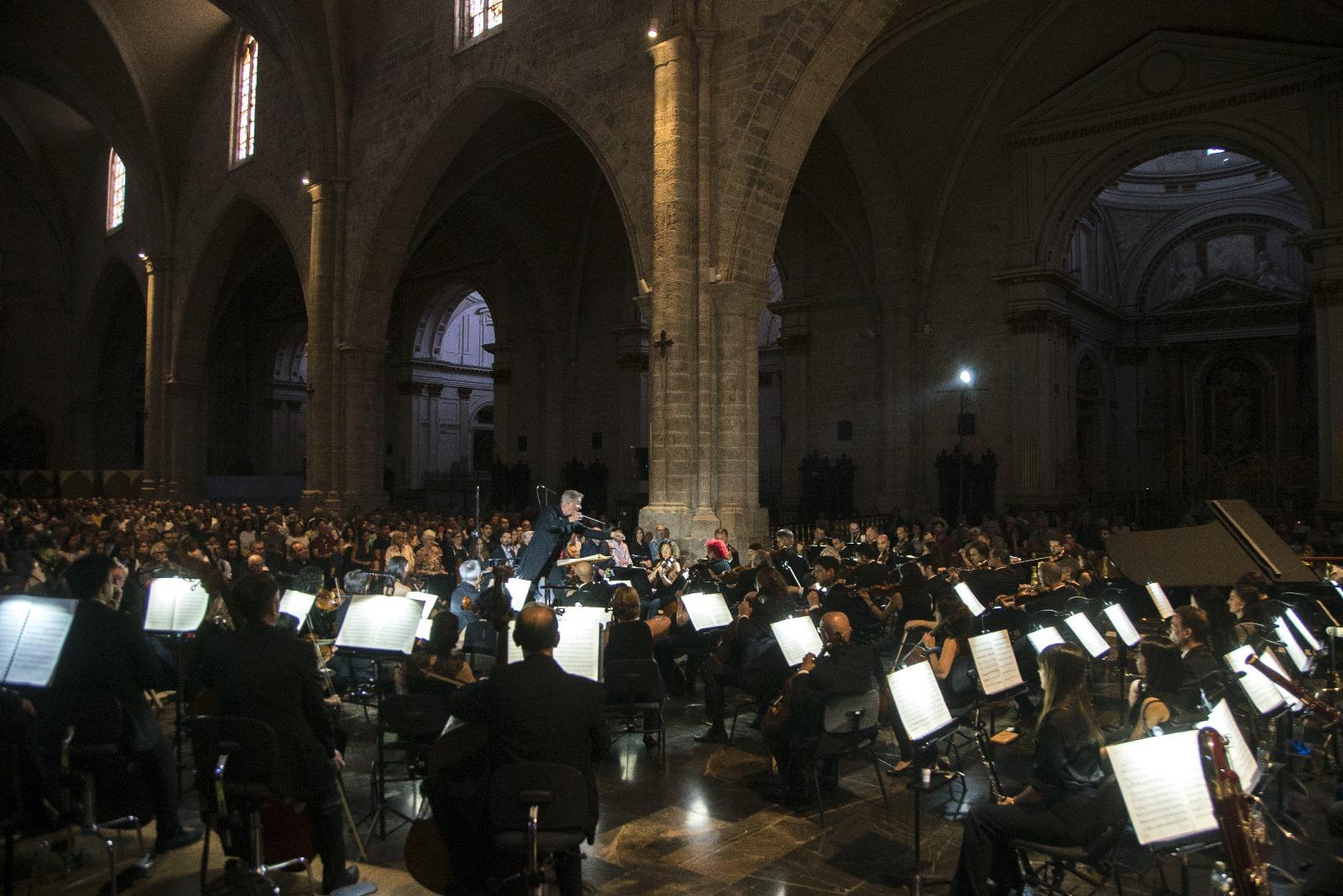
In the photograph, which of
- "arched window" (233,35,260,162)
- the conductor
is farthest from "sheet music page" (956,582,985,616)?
"arched window" (233,35,260,162)

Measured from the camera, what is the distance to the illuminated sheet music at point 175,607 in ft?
20.2

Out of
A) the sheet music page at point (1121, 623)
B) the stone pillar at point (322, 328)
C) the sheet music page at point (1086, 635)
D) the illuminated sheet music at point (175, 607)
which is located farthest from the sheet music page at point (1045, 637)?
the stone pillar at point (322, 328)

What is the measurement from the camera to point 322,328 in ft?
71.0

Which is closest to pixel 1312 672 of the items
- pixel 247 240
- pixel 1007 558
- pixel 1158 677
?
pixel 1007 558

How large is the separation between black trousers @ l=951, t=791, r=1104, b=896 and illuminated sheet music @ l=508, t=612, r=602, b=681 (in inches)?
83.3

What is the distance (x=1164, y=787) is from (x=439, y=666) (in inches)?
153

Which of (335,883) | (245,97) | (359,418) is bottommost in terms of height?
(335,883)

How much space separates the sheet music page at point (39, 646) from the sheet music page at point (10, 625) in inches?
0.5

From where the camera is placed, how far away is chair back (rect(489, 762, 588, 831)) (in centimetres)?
331

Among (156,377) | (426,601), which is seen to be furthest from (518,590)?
(156,377)

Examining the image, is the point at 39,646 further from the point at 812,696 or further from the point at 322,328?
the point at 322,328

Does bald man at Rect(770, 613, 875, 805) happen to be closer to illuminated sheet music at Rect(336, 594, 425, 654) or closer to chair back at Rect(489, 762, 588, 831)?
illuminated sheet music at Rect(336, 594, 425, 654)

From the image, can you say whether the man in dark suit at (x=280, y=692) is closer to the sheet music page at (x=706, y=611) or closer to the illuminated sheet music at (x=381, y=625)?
the illuminated sheet music at (x=381, y=625)

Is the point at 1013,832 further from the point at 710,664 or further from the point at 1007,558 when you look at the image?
the point at 1007,558
